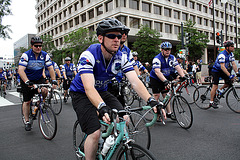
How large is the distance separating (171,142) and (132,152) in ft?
7.58

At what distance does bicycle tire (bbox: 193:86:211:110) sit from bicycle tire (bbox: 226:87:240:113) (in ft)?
2.30

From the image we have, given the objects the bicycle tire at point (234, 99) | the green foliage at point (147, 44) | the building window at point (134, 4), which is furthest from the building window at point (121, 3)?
the bicycle tire at point (234, 99)

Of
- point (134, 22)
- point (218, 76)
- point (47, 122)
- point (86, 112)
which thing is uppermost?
point (134, 22)

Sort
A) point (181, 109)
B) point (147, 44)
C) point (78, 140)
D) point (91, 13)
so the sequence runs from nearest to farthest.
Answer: point (78, 140), point (181, 109), point (147, 44), point (91, 13)

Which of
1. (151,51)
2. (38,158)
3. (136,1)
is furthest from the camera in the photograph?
(136,1)

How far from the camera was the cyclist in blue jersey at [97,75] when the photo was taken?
2.22m

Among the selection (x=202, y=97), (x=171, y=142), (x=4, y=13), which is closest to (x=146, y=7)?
(x=4, y=13)

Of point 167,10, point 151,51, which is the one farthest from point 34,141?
point 167,10

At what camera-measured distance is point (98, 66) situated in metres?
2.41

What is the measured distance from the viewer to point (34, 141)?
14.6 ft

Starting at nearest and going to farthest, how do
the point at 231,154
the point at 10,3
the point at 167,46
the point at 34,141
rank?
the point at 231,154
the point at 34,141
the point at 167,46
the point at 10,3

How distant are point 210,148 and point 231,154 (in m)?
0.38

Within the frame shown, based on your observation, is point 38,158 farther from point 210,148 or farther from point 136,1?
point 136,1

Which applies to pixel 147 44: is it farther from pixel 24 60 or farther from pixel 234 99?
pixel 24 60
